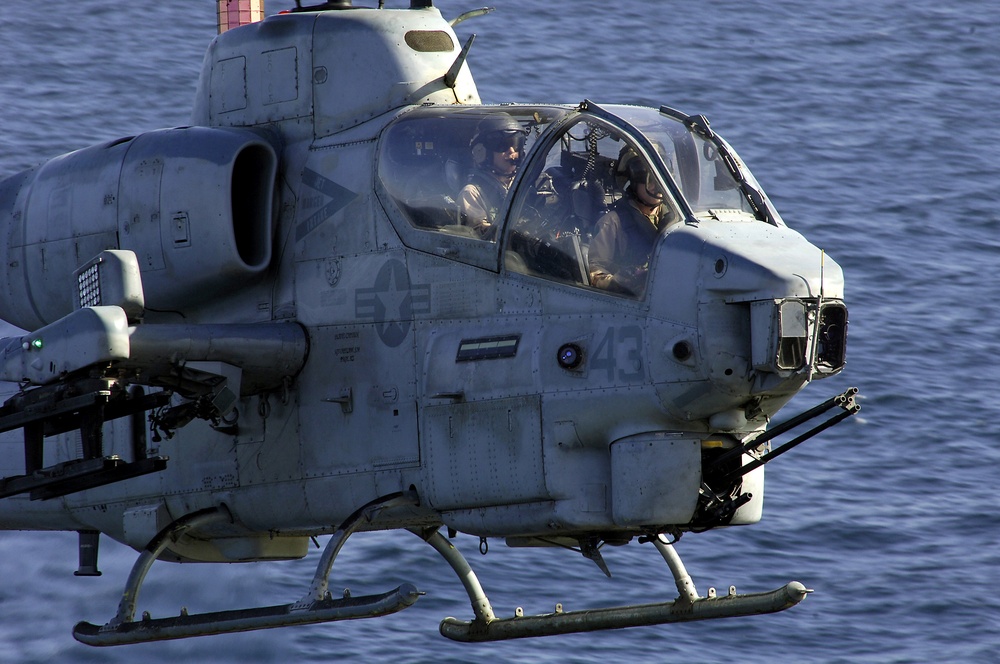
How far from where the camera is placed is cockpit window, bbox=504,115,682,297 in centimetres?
770

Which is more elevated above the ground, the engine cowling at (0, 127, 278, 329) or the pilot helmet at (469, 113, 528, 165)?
the pilot helmet at (469, 113, 528, 165)

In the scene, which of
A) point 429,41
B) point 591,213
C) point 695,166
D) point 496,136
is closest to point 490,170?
point 496,136

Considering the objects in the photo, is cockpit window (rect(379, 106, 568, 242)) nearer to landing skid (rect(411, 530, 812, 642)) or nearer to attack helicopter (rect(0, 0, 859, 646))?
attack helicopter (rect(0, 0, 859, 646))

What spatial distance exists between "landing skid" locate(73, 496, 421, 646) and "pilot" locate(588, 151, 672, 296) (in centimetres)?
191

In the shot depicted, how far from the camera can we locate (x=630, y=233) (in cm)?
770

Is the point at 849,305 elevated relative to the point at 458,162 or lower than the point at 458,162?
lower

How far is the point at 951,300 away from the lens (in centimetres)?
2322

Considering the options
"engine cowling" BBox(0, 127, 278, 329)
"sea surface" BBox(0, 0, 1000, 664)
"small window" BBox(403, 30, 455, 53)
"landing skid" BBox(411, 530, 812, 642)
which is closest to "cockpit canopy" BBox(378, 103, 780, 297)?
"small window" BBox(403, 30, 455, 53)

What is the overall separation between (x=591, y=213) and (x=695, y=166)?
2.12ft

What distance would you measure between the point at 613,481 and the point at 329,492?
7.13 feet

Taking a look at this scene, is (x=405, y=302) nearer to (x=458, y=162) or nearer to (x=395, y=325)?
(x=395, y=325)

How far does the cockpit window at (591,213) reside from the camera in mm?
7699

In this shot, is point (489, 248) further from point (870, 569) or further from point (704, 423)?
point (870, 569)

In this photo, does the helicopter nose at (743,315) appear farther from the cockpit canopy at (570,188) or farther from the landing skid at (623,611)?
the landing skid at (623,611)
